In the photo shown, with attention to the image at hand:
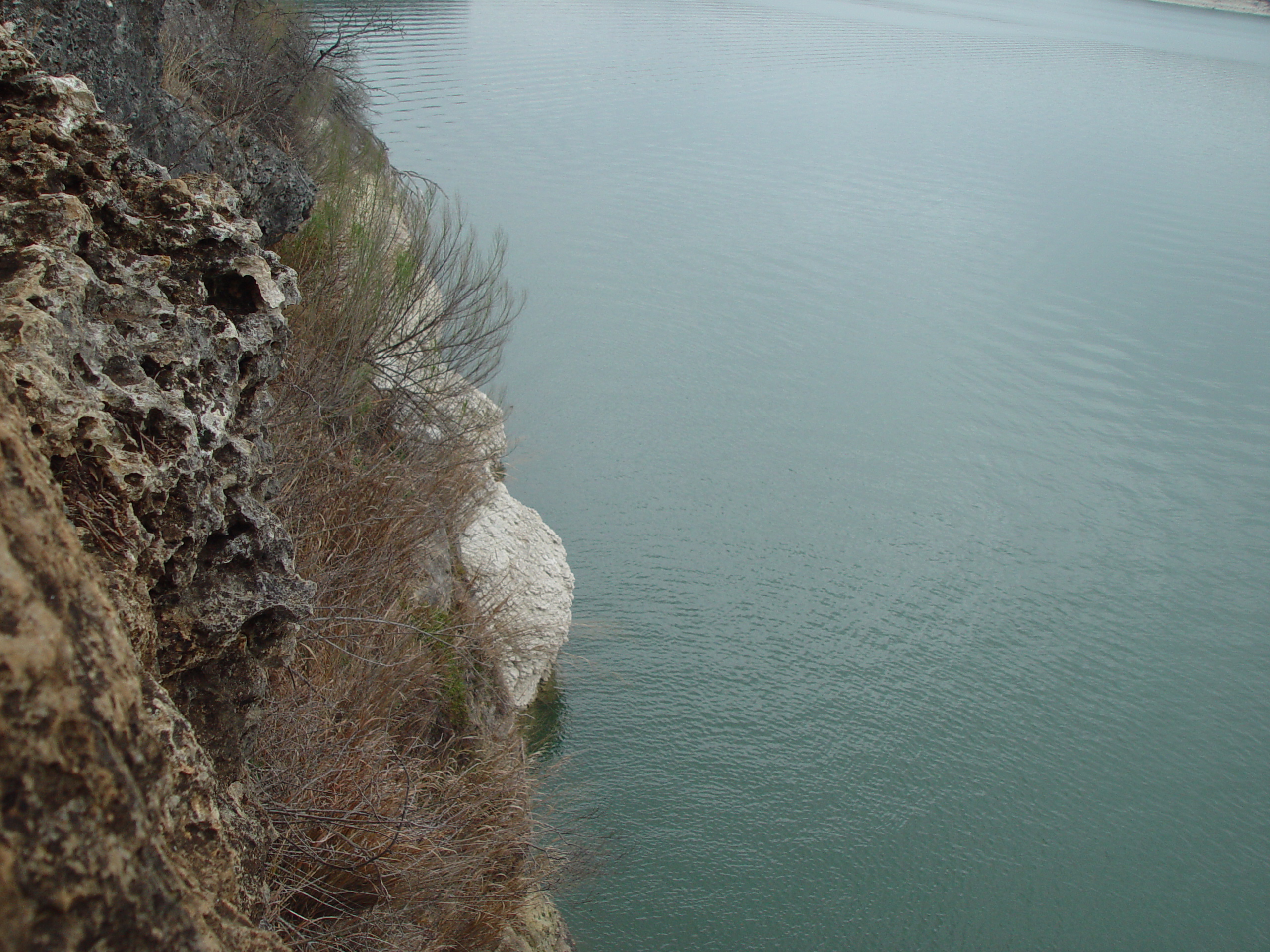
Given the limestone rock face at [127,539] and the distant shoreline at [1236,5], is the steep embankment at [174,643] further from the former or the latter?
the distant shoreline at [1236,5]

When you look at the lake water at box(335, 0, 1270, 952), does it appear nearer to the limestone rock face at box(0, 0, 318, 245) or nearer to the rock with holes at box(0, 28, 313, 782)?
the limestone rock face at box(0, 0, 318, 245)

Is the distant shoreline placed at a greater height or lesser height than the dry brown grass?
greater

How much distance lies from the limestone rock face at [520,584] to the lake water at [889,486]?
981 mm

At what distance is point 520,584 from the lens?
29.2 feet

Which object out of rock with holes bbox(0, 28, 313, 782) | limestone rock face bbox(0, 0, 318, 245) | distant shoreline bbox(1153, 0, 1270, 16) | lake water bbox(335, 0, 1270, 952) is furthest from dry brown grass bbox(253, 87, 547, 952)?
distant shoreline bbox(1153, 0, 1270, 16)

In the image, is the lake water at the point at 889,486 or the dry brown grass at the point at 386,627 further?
the lake water at the point at 889,486

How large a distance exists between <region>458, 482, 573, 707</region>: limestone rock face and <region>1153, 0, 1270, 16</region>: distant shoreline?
56542mm

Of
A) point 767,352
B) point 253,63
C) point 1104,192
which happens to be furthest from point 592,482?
point 1104,192

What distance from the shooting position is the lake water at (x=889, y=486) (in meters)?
8.80

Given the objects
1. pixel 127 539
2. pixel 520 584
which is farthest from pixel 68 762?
pixel 520 584

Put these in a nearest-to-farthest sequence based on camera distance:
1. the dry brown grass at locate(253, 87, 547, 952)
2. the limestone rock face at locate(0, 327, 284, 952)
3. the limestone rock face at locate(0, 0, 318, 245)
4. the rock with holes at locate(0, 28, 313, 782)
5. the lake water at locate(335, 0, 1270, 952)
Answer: the limestone rock face at locate(0, 327, 284, 952) → the rock with holes at locate(0, 28, 313, 782) → the dry brown grass at locate(253, 87, 547, 952) → the limestone rock face at locate(0, 0, 318, 245) → the lake water at locate(335, 0, 1270, 952)

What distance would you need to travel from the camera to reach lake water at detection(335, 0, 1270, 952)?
8805 millimetres

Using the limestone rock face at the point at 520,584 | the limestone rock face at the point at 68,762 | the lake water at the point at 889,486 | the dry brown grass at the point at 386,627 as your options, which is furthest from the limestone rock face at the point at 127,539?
the lake water at the point at 889,486

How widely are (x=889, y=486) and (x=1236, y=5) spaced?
170 feet
